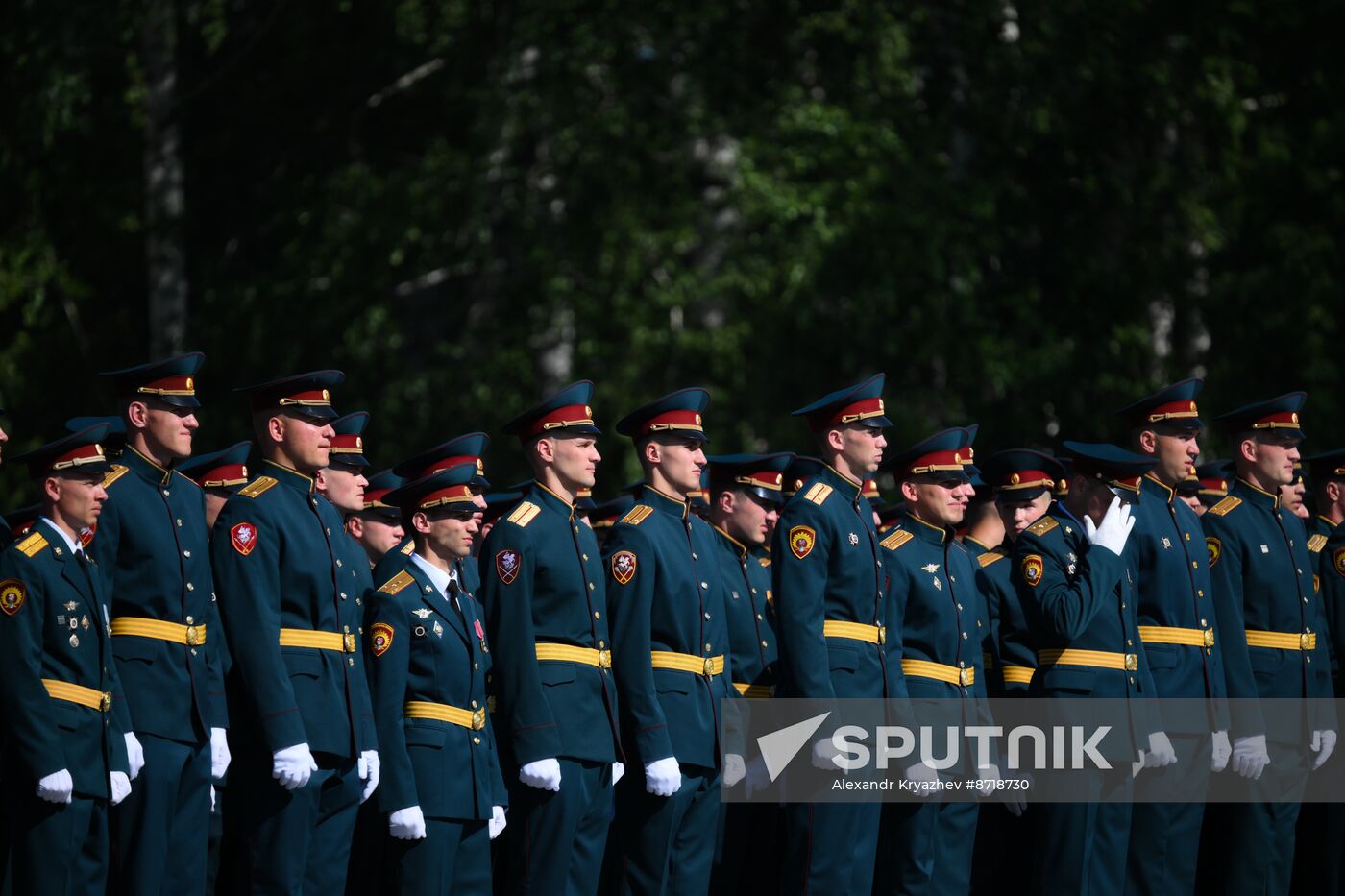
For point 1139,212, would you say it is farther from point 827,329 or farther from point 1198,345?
point 827,329

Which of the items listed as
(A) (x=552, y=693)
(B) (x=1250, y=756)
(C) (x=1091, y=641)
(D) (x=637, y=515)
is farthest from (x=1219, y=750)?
(A) (x=552, y=693)

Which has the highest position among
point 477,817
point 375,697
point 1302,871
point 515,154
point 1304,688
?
point 515,154

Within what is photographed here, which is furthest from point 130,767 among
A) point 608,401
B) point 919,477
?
point 608,401

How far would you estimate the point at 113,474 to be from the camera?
7.38m

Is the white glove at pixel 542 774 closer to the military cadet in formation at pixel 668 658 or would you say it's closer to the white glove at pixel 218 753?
the military cadet in formation at pixel 668 658

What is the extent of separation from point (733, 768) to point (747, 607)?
1.09m

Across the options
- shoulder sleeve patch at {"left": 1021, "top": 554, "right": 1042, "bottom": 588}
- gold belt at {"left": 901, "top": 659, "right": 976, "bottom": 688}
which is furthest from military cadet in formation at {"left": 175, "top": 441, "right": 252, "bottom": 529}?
shoulder sleeve patch at {"left": 1021, "top": 554, "right": 1042, "bottom": 588}

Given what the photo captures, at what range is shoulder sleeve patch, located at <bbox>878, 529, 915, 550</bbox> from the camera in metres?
8.93

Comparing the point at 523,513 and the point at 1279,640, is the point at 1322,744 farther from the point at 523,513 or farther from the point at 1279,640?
the point at 523,513

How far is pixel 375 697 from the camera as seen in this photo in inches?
300

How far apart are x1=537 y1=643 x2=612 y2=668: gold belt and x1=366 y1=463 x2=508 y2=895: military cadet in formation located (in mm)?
243

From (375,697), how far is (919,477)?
2898 mm

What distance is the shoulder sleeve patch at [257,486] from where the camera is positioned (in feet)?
24.3

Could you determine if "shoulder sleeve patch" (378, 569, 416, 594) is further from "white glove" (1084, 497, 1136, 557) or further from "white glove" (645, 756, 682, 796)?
"white glove" (1084, 497, 1136, 557)
